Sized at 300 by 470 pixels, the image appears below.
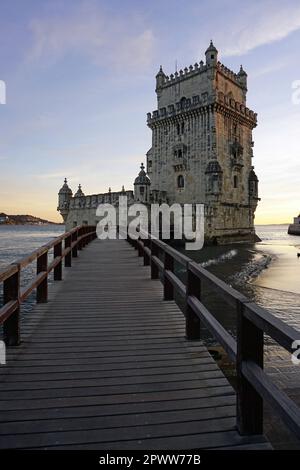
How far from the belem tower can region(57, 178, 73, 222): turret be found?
151 inches

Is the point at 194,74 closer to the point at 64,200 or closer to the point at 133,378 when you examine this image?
the point at 64,200

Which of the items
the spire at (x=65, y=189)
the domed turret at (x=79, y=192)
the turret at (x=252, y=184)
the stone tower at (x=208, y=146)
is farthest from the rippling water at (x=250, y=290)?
the spire at (x=65, y=189)

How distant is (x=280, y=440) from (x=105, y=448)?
231cm

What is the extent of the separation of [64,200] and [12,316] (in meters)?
43.8

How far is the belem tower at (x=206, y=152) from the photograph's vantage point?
35719 millimetres

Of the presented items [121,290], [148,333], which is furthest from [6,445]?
[121,290]

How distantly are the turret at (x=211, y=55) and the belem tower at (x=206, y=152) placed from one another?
10 centimetres

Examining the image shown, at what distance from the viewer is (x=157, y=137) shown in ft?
135

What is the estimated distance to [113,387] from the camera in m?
3.39

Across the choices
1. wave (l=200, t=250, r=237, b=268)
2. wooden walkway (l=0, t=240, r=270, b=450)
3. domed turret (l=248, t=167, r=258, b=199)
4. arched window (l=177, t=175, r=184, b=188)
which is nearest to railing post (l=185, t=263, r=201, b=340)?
wooden walkway (l=0, t=240, r=270, b=450)

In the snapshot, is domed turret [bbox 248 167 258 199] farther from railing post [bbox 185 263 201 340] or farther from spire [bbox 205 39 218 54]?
railing post [bbox 185 263 201 340]

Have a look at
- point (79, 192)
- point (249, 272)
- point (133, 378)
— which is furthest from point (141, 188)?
point (133, 378)

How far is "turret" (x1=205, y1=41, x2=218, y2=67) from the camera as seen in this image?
117 feet
